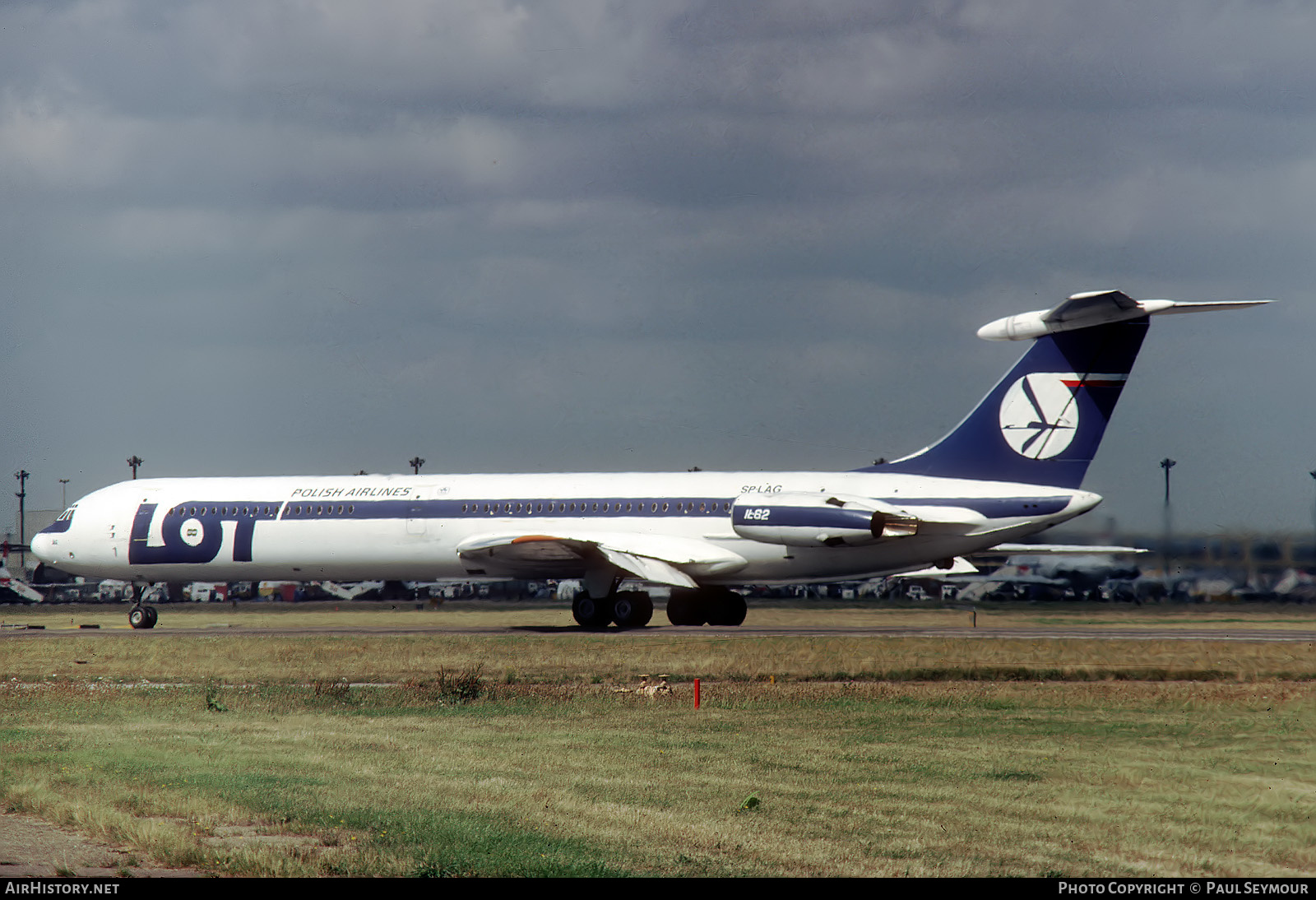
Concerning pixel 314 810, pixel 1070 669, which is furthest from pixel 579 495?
pixel 314 810

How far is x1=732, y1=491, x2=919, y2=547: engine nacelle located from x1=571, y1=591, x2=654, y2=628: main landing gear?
138 inches

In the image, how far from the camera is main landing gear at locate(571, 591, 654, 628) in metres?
35.2

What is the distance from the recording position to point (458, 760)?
1473cm

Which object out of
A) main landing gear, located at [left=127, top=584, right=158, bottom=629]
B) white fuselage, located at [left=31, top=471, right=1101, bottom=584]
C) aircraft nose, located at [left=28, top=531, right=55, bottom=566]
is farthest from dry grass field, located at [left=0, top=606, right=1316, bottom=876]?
aircraft nose, located at [left=28, top=531, right=55, bottom=566]

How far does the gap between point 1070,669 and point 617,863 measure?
15.5 m

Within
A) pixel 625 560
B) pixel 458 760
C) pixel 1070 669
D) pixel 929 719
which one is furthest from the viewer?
pixel 625 560

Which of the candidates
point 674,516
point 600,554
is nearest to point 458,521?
point 600,554

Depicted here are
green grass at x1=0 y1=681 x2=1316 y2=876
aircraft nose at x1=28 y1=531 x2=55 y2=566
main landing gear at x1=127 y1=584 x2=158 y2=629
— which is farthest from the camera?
aircraft nose at x1=28 y1=531 x2=55 y2=566

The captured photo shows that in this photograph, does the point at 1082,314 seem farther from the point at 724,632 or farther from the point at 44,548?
the point at 44,548

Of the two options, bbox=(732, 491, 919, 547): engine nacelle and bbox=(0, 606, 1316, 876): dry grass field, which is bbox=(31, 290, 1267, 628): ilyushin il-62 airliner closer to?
bbox=(732, 491, 919, 547): engine nacelle

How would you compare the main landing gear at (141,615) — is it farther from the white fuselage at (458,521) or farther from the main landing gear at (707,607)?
the main landing gear at (707,607)

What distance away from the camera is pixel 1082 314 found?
101ft

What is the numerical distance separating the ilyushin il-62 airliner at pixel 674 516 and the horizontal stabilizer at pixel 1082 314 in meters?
0.05
